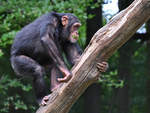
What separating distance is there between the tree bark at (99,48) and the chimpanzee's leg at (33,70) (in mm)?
552

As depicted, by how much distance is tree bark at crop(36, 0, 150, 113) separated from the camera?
429 centimetres

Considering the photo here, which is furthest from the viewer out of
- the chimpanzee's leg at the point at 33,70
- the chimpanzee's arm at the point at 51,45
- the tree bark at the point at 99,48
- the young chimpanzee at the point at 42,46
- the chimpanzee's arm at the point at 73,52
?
the chimpanzee's arm at the point at 73,52

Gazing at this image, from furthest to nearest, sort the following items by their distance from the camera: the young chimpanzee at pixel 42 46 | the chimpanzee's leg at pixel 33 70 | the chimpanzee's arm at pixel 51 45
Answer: the young chimpanzee at pixel 42 46 → the chimpanzee's leg at pixel 33 70 → the chimpanzee's arm at pixel 51 45

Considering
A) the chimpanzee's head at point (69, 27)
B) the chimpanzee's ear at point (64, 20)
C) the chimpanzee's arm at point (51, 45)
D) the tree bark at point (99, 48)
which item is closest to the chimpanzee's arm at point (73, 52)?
the chimpanzee's head at point (69, 27)

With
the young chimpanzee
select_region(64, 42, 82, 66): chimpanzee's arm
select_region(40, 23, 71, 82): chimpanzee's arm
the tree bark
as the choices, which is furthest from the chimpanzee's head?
the tree bark

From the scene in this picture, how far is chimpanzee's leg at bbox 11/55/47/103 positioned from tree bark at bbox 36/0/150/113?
0.55 metres

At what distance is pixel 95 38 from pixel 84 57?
12.5 inches

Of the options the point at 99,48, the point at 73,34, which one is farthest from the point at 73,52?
the point at 99,48

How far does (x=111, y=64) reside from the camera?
11438 mm

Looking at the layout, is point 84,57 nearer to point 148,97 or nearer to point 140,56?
point 148,97

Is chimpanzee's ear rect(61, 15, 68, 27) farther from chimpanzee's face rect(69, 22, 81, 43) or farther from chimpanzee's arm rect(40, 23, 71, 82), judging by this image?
chimpanzee's arm rect(40, 23, 71, 82)

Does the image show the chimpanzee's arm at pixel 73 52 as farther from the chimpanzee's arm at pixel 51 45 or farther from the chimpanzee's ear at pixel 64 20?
the chimpanzee's arm at pixel 51 45

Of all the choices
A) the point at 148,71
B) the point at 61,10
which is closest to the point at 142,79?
the point at 148,71

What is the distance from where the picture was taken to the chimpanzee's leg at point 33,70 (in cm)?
525
